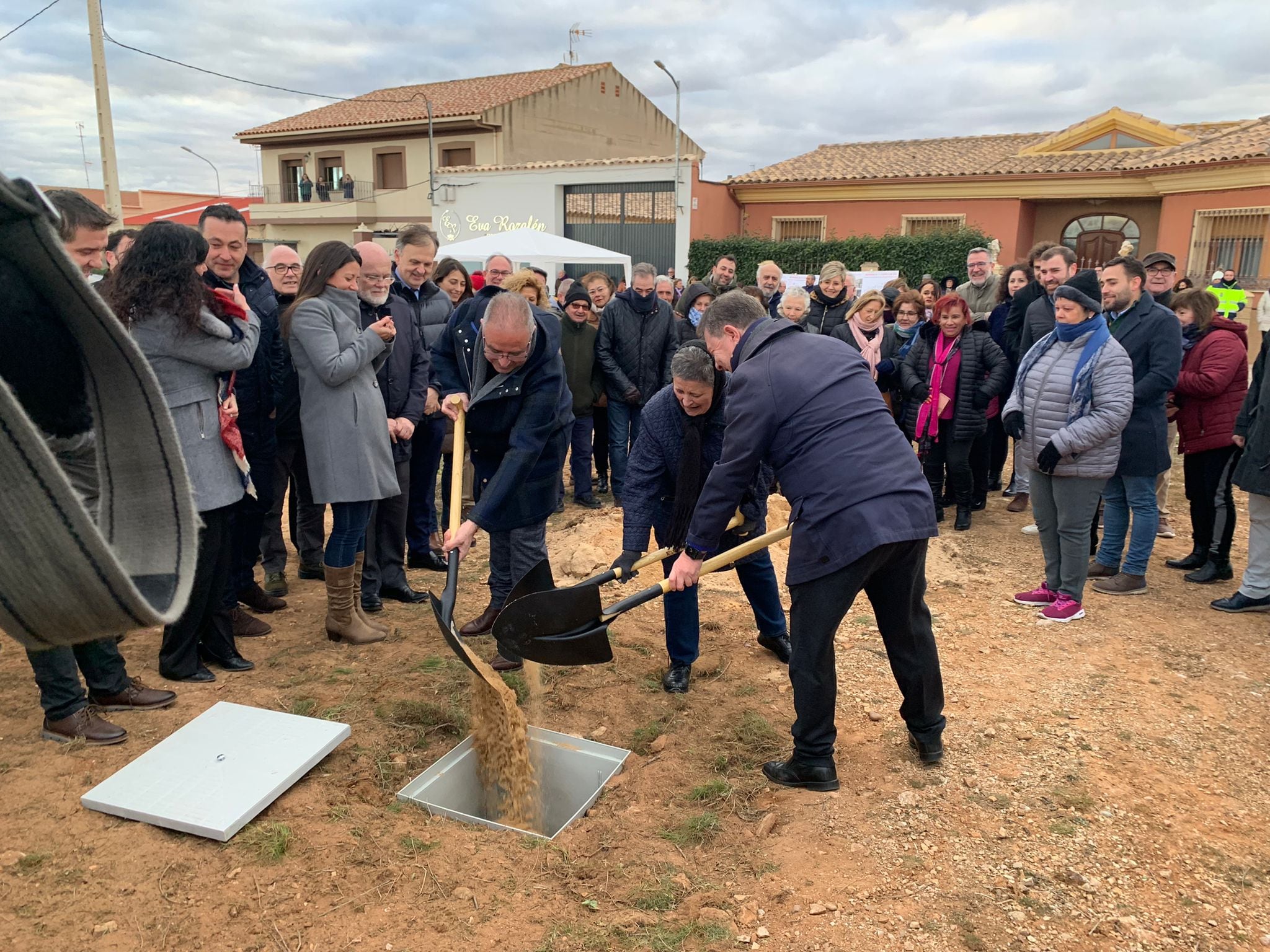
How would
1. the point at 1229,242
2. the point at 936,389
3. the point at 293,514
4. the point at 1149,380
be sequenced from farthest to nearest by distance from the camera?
the point at 1229,242 < the point at 936,389 < the point at 293,514 < the point at 1149,380

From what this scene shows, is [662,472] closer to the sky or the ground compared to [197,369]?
closer to the ground

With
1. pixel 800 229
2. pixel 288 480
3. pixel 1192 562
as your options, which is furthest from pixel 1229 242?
pixel 288 480

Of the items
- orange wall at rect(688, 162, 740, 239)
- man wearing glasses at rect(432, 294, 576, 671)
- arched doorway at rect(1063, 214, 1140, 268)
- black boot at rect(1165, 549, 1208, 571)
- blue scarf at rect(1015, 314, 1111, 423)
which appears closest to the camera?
man wearing glasses at rect(432, 294, 576, 671)

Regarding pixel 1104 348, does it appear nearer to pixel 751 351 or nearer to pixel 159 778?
pixel 751 351

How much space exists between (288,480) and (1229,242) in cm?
1719

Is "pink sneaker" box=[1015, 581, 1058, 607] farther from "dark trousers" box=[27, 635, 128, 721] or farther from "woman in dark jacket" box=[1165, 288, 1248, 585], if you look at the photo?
"dark trousers" box=[27, 635, 128, 721]

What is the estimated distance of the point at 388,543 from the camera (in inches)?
203

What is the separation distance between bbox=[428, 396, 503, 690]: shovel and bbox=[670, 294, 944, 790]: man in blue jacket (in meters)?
1.00

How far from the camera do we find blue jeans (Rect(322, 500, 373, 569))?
14.0 feet

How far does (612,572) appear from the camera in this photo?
374 cm

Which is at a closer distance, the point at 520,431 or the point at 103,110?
the point at 520,431

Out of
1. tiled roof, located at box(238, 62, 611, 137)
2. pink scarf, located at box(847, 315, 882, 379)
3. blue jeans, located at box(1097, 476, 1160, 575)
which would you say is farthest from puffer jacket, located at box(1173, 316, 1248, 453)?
tiled roof, located at box(238, 62, 611, 137)

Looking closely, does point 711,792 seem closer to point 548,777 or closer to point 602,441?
point 548,777

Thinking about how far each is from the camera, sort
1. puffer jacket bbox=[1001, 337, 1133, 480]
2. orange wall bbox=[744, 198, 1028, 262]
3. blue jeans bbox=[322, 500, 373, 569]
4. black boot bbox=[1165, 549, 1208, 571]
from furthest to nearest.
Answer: orange wall bbox=[744, 198, 1028, 262] < black boot bbox=[1165, 549, 1208, 571] < puffer jacket bbox=[1001, 337, 1133, 480] < blue jeans bbox=[322, 500, 373, 569]
